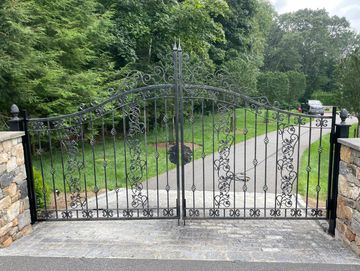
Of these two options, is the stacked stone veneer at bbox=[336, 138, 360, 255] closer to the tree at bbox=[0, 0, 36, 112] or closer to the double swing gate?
the double swing gate

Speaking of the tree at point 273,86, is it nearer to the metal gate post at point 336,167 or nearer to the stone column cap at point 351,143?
the metal gate post at point 336,167

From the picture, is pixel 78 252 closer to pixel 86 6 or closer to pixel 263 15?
pixel 86 6

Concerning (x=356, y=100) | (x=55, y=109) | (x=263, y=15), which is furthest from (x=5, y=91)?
(x=263, y=15)

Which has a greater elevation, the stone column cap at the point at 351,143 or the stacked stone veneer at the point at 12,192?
the stone column cap at the point at 351,143

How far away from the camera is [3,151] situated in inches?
128

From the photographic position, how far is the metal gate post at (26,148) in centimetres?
366

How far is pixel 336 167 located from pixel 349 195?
384 mm

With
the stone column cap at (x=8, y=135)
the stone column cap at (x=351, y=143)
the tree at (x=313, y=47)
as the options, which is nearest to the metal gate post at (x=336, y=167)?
the stone column cap at (x=351, y=143)

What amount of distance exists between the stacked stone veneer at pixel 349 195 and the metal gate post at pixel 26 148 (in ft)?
12.5

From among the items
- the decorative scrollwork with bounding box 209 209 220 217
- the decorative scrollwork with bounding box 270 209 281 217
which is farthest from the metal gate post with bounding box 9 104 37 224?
the decorative scrollwork with bounding box 270 209 281 217

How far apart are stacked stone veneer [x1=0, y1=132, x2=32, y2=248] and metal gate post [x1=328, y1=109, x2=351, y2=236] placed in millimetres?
3753

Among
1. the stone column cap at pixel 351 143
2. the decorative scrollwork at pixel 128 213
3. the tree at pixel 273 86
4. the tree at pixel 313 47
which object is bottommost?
the decorative scrollwork at pixel 128 213

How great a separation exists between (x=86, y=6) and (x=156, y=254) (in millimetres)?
7488

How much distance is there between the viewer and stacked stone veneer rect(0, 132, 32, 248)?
10.6 feet
